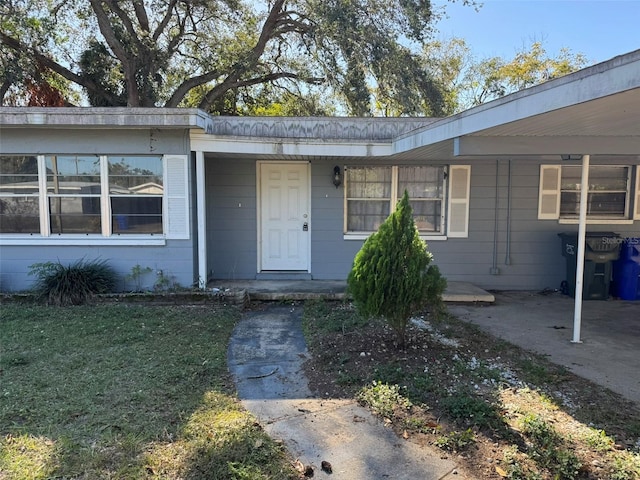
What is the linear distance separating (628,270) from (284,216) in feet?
17.7

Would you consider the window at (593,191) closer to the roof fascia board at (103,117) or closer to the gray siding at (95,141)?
the roof fascia board at (103,117)

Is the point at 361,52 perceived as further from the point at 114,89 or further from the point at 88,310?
the point at 88,310

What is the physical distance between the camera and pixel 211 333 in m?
4.86

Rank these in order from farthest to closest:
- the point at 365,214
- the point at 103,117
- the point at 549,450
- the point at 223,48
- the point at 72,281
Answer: the point at 223,48 < the point at 365,214 < the point at 72,281 < the point at 103,117 < the point at 549,450

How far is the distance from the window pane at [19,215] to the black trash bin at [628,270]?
877 cm

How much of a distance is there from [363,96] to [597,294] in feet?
28.6

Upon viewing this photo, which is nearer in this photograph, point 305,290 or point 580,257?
point 580,257

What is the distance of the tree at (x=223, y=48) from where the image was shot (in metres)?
11.8

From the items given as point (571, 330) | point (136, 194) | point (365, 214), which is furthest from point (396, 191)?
point (136, 194)

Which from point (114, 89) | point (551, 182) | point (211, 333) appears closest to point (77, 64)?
point (114, 89)

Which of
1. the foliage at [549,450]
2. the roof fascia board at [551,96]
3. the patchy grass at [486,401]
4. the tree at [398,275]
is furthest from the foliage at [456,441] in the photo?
the roof fascia board at [551,96]

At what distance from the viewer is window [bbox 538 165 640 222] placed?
708 centimetres

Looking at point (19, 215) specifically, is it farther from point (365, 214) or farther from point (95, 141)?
point (365, 214)

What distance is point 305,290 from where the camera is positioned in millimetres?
6523
